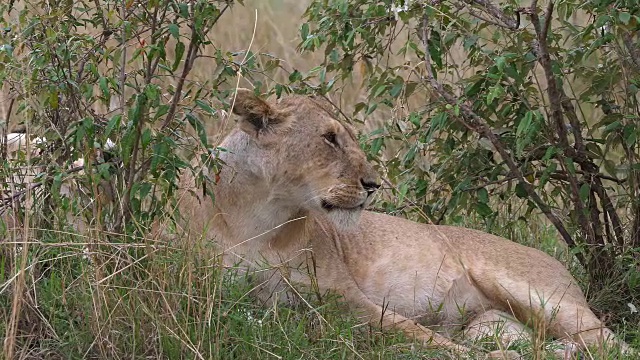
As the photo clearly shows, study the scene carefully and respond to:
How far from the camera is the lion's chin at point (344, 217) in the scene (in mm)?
4457

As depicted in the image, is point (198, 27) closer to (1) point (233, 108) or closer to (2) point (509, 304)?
(1) point (233, 108)

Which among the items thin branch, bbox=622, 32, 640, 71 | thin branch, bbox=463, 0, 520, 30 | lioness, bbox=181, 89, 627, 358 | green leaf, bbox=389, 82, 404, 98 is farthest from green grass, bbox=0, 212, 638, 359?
thin branch, bbox=463, 0, 520, 30

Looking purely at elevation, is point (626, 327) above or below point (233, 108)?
below

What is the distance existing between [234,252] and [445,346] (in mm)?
975

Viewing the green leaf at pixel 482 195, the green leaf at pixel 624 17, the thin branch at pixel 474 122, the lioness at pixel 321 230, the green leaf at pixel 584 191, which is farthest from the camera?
the green leaf at pixel 482 195

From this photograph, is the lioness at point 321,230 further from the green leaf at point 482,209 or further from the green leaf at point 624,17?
the green leaf at point 624,17

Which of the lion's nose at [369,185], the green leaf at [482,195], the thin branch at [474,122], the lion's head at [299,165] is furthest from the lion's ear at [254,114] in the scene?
the green leaf at [482,195]

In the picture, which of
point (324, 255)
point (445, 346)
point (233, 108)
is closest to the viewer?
point (445, 346)

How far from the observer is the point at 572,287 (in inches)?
188

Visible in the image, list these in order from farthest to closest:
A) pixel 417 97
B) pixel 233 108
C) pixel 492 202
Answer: pixel 417 97 < pixel 492 202 < pixel 233 108

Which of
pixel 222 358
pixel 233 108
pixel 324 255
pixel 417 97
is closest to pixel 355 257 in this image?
pixel 324 255

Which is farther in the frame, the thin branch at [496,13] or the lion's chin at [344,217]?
the thin branch at [496,13]

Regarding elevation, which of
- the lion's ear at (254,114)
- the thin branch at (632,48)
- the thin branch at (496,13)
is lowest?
the lion's ear at (254,114)

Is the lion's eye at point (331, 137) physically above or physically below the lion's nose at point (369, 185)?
above
